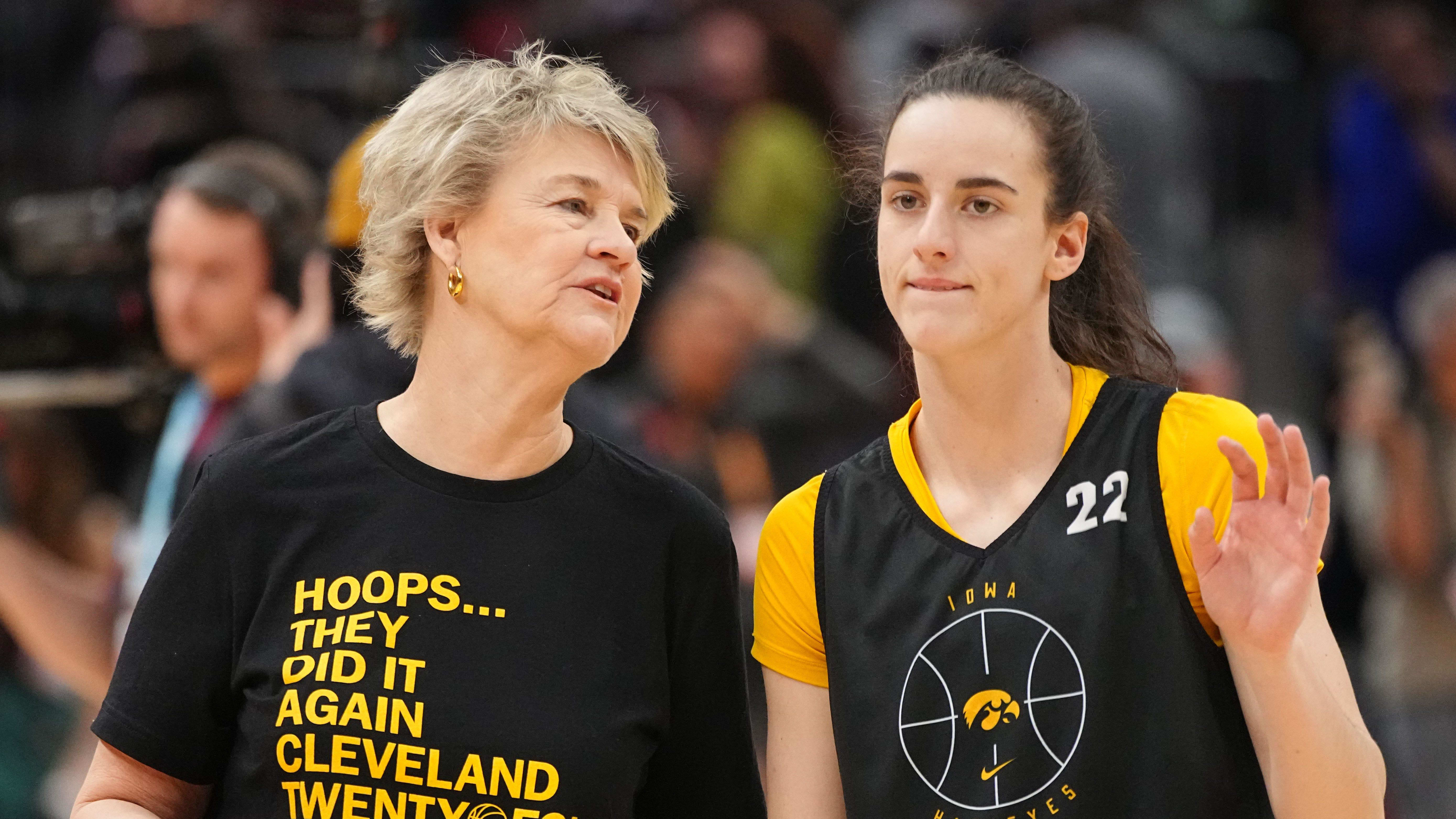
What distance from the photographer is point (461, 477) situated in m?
2.48

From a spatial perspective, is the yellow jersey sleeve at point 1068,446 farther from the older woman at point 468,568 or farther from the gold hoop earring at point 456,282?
the gold hoop earring at point 456,282

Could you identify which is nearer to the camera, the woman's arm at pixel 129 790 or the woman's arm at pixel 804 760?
the woman's arm at pixel 129 790

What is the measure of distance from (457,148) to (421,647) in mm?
691

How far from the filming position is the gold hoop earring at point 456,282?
2498 mm

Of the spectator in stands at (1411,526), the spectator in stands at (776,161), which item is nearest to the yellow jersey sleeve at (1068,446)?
the spectator in stands at (1411,526)

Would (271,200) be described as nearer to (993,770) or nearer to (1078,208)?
(1078,208)

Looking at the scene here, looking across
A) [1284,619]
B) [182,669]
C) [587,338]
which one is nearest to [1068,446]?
[1284,619]

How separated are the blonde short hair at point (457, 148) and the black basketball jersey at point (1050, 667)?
70 centimetres

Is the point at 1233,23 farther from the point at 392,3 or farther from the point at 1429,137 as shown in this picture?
the point at 392,3

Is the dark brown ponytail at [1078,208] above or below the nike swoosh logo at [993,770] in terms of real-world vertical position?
above

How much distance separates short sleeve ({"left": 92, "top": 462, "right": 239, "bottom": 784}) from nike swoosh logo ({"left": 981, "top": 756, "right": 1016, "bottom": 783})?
3.34 feet

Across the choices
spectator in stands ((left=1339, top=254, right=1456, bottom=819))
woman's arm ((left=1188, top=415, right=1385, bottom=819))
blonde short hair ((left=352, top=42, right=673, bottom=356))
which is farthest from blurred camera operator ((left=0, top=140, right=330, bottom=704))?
spectator in stands ((left=1339, top=254, right=1456, bottom=819))

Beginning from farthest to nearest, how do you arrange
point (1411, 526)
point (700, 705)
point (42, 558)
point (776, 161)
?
point (776, 161) → point (1411, 526) → point (42, 558) → point (700, 705)

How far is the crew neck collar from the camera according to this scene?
2467mm
